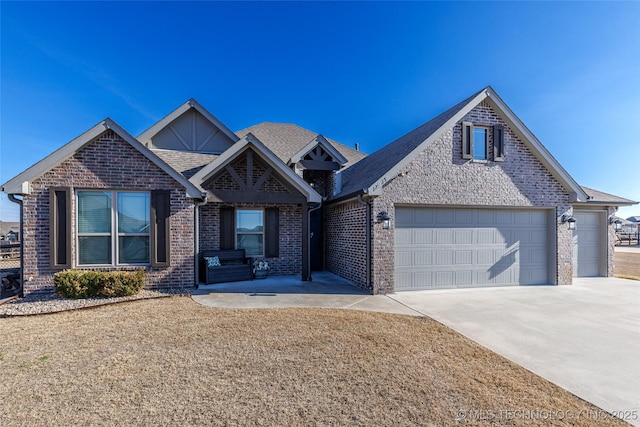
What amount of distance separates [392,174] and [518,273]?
5642mm

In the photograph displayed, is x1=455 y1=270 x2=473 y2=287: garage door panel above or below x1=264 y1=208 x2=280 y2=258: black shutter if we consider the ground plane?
below

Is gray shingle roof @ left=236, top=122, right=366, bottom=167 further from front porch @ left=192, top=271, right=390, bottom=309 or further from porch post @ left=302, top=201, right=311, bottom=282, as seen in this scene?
front porch @ left=192, top=271, right=390, bottom=309

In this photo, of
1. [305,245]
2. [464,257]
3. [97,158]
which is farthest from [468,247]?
[97,158]

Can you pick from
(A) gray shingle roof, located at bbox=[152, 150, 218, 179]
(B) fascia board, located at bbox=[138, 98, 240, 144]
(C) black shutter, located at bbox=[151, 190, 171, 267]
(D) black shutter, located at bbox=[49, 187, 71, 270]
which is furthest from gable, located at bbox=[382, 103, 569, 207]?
(D) black shutter, located at bbox=[49, 187, 71, 270]

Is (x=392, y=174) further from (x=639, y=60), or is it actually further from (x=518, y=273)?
(x=639, y=60)

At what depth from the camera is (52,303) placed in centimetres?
707

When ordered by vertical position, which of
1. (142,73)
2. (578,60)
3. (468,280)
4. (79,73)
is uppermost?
(142,73)

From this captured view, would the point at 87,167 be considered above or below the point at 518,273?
A: above

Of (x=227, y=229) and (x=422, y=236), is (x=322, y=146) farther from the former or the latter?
(x=422, y=236)

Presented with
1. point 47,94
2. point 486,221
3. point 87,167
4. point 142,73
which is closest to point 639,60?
point 486,221

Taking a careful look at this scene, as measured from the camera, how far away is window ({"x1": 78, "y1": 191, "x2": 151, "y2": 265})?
811 cm

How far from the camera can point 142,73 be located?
15.5 meters

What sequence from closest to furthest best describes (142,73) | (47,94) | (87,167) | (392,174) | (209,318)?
(209,318) → (87,167) → (392,174) → (47,94) → (142,73)

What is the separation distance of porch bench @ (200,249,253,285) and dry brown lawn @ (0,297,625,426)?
3.59 m
